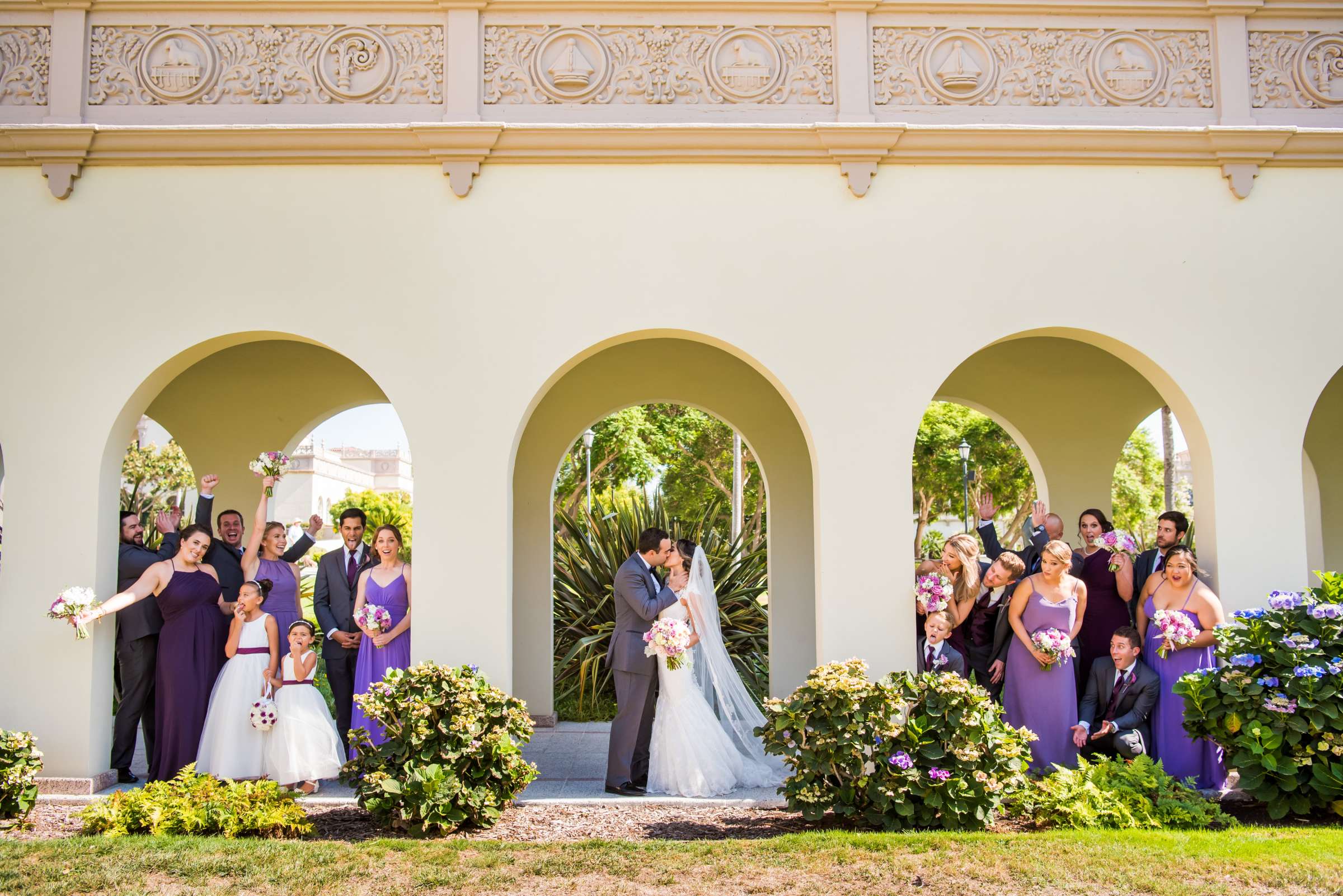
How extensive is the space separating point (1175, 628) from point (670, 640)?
3047mm

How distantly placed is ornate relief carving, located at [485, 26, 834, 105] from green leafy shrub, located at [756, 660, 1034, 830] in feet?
12.9

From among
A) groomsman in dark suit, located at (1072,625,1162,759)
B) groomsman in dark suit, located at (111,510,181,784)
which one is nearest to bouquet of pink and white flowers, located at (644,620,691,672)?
groomsman in dark suit, located at (1072,625,1162,759)

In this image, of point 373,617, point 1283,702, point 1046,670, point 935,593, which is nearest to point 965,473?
point 1046,670

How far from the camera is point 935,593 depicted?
6441 mm

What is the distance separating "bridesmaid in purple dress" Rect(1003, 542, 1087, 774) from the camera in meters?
6.40

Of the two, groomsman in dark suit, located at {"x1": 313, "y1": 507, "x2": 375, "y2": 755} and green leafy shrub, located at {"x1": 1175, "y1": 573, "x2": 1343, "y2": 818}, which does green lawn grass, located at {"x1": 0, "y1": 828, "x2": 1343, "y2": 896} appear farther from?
groomsman in dark suit, located at {"x1": 313, "y1": 507, "x2": 375, "y2": 755}

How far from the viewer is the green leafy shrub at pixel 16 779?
573cm

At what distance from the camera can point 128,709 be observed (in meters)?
6.90

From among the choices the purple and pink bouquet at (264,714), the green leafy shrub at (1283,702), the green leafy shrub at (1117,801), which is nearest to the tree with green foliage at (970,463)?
the green leafy shrub at (1283,702)

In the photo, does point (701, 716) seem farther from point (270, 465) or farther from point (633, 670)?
point (270, 465)

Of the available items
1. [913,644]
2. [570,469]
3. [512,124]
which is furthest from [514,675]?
[570,469]

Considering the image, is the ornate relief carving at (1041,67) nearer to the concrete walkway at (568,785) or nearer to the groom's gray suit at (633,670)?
the groom's gray suit at (633,670)

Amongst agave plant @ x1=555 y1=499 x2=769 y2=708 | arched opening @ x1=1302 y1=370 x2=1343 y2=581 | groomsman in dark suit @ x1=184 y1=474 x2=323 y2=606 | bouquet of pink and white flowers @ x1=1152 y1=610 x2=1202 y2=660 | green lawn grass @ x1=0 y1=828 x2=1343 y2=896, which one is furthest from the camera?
agave plant @ x1=555 y1=499 x2=769 y2=708

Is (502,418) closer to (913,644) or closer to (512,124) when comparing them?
(512,124)
